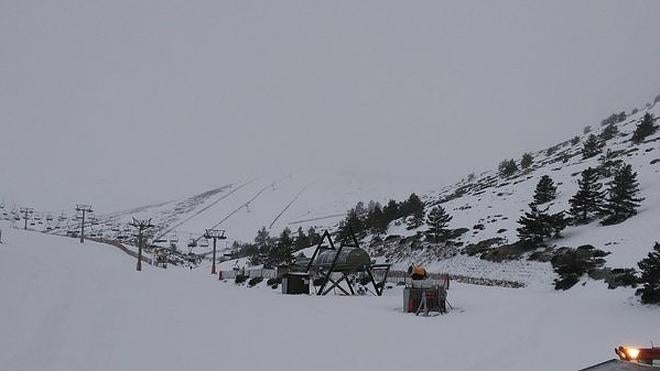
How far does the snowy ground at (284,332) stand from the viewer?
1177cm

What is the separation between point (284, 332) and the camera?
16.6m

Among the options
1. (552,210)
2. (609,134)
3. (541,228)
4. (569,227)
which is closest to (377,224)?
(552,210)

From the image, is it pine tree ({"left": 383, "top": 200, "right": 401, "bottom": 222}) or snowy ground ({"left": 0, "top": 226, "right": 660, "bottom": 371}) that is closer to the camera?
snowy ground ({"left": 0, "top": 226, "right": 660, "bottom": 371})

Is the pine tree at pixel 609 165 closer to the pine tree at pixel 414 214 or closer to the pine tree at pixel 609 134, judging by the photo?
the pine tree at pixel 414 214

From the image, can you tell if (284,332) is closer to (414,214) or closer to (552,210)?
(552,210)

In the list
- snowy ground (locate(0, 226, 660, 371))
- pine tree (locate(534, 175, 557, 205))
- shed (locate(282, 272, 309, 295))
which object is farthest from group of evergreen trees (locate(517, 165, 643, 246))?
A: shed (locate(282, 272, 309, 295))

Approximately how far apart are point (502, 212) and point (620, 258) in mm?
29788

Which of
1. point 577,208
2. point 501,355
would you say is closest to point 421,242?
point 577,208

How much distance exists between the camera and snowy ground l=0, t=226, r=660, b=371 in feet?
38.6

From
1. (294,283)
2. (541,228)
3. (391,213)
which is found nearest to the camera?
(294,283)

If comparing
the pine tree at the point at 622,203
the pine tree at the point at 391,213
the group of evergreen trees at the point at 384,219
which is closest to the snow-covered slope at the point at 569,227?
the pine tree at the point at 622,203

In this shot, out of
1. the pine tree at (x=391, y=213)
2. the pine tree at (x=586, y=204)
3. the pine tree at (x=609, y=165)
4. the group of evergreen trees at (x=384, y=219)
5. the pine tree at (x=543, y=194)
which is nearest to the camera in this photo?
the pine tree at (x=586, y=204)

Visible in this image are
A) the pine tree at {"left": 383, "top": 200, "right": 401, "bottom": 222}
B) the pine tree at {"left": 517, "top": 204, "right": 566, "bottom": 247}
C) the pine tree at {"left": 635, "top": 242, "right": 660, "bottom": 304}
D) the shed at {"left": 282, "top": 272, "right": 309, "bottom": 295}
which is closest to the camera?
the pine tree at {"left": 635, "top": 242, "right": 660, "bottom": 304}

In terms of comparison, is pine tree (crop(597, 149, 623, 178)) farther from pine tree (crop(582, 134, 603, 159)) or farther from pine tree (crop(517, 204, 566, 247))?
pine tree (crop(517, 204, 566, 247))
